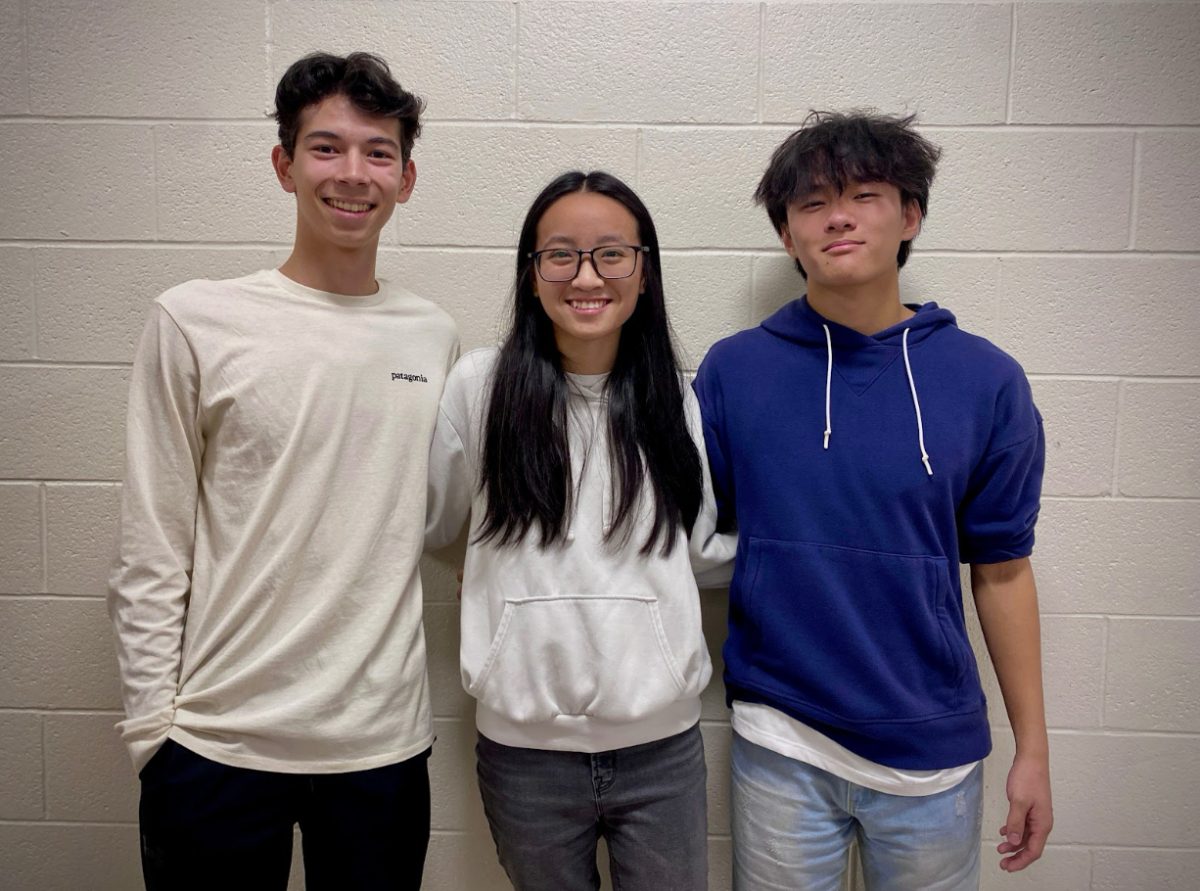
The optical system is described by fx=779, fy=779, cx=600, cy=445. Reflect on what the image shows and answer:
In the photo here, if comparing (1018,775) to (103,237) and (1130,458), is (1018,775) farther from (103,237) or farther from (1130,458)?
(103,237)

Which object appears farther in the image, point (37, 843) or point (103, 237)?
point (37, 843)

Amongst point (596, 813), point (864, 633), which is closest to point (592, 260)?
point (864, 633)

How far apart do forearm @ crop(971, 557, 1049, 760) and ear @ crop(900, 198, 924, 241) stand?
0.58 metres

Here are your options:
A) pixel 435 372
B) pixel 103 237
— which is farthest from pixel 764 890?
pixel 103 237

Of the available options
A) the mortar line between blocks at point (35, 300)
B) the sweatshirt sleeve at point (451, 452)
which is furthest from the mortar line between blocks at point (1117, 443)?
the mortar line between blocks at point (35, 300)

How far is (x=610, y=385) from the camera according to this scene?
128cm

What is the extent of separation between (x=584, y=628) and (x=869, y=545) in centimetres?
47

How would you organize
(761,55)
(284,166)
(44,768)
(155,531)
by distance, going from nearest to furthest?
(155,531), (284,166), (761,55), (44,768)

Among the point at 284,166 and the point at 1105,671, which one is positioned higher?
the point at 284,166

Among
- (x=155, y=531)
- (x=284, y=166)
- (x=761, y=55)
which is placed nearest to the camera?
(x=155, y=531)

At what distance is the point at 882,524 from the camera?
1239 millimetres

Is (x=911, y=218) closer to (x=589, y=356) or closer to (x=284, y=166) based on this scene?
(x=589, y=356)

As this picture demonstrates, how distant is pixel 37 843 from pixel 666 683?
1.48 metres

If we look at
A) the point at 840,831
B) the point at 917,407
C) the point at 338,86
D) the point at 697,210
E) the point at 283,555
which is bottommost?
the point at 840,831
